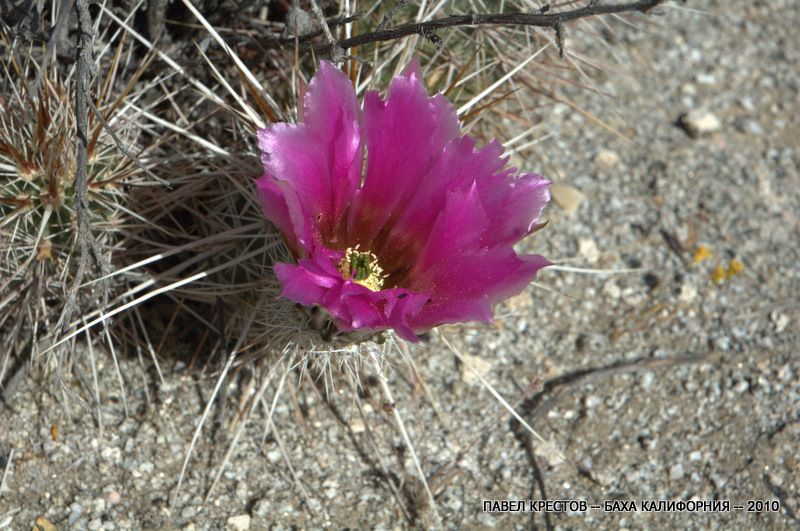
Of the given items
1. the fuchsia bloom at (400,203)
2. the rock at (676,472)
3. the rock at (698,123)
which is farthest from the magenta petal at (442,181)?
the rock at (698,123)

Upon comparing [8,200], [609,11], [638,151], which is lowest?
[638,151]

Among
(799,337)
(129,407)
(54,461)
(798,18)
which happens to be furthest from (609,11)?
(798,18)

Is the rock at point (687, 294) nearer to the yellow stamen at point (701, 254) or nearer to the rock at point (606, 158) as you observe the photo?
the yellow stamen at point (701, 254)

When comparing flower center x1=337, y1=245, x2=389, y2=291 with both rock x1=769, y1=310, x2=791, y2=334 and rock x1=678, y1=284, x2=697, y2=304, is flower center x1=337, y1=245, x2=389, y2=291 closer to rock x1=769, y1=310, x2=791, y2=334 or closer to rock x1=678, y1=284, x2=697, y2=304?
rock x1=678, y1=284, x2=697, y2=304

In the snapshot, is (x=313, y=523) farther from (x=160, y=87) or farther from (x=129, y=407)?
(x=160, y=87)

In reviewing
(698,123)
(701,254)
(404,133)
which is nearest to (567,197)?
(701,254)

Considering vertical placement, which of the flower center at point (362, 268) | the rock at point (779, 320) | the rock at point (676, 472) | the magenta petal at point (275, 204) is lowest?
the rock at point (676, 472)

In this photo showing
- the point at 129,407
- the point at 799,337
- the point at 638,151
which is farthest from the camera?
the point at 638,151
